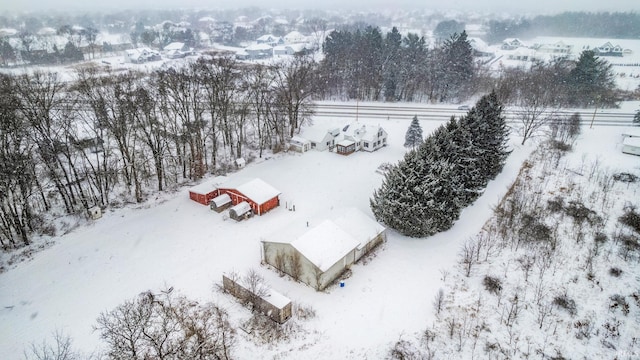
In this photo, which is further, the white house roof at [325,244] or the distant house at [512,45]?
the distant house at [512,45]

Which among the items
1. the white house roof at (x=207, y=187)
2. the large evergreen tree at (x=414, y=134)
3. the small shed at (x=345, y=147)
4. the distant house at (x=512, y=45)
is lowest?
the white house roof at (x=207, y=187)

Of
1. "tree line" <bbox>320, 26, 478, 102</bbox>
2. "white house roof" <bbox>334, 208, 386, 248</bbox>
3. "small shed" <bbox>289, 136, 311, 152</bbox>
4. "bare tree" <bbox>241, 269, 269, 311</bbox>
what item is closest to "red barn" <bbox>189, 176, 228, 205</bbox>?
"white house roof" <bbox>334, 208, 386, 248</bbox>

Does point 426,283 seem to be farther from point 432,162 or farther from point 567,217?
point 567,217

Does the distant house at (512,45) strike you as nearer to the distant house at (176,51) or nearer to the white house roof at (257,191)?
the distant house at (176,51)

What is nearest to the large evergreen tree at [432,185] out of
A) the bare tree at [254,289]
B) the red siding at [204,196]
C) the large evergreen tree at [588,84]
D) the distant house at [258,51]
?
the bare tree at [254,289]

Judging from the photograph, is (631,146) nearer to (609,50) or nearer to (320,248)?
(320,248)

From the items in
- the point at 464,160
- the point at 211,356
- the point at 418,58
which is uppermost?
the point at 418,58

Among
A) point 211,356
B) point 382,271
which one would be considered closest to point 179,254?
point 211,356
